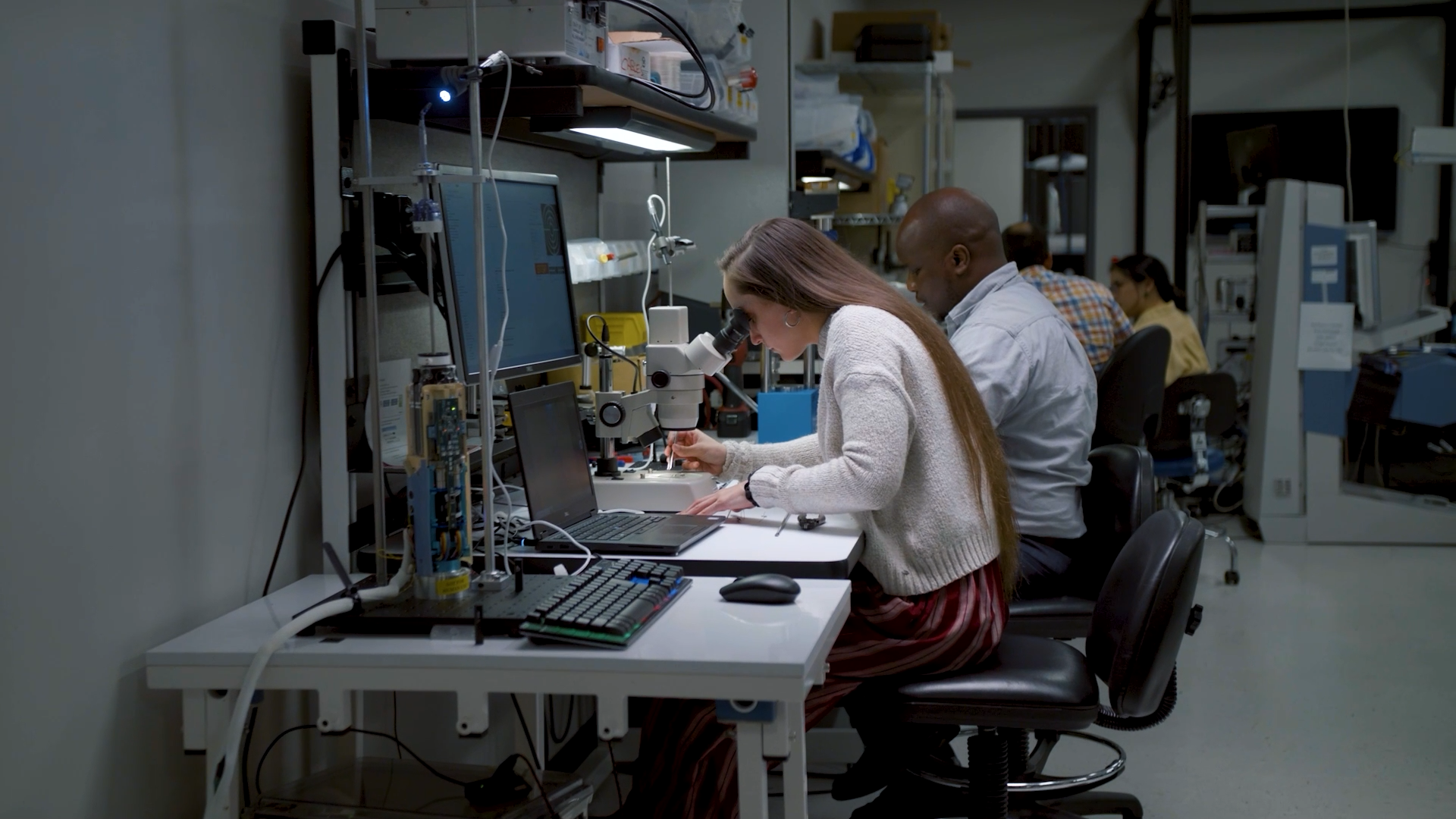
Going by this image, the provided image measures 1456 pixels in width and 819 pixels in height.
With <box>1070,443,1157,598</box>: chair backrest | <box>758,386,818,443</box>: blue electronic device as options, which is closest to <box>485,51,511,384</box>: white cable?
<box>758,386,818,443</box>: blue electronic device

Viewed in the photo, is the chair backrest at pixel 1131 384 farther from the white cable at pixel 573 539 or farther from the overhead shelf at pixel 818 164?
the white cable at pixel 573 539

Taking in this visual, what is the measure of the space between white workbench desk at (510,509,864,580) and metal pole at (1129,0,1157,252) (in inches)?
258

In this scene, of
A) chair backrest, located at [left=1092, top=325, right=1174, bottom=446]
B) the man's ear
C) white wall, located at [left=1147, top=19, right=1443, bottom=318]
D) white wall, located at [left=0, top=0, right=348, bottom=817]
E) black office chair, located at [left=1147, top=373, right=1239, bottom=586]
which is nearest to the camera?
white wall, located at [left=0, top=0, right=348, bottom=817]

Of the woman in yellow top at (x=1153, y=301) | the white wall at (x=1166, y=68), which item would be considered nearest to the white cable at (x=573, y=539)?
the woman in yellow top at (x=1153, y=301)

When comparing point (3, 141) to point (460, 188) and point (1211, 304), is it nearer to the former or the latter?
point (460, 188)

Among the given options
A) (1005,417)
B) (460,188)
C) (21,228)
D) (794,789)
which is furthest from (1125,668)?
(21,228)

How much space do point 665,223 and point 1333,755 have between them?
2.26 m

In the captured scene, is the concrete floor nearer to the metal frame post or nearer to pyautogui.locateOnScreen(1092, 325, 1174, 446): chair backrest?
pyautogui.locateOnScreen(1092, 325, 1174, 446): chair backrest

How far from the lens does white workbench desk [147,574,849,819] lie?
142 centimetres

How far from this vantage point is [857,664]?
1965mm

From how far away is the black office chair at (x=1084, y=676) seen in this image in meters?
1.91

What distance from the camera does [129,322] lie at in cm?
154

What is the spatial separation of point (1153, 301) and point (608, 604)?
4.49 metres

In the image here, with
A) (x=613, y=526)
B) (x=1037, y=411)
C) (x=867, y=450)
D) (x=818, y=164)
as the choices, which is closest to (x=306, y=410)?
(x=613, y=526)
